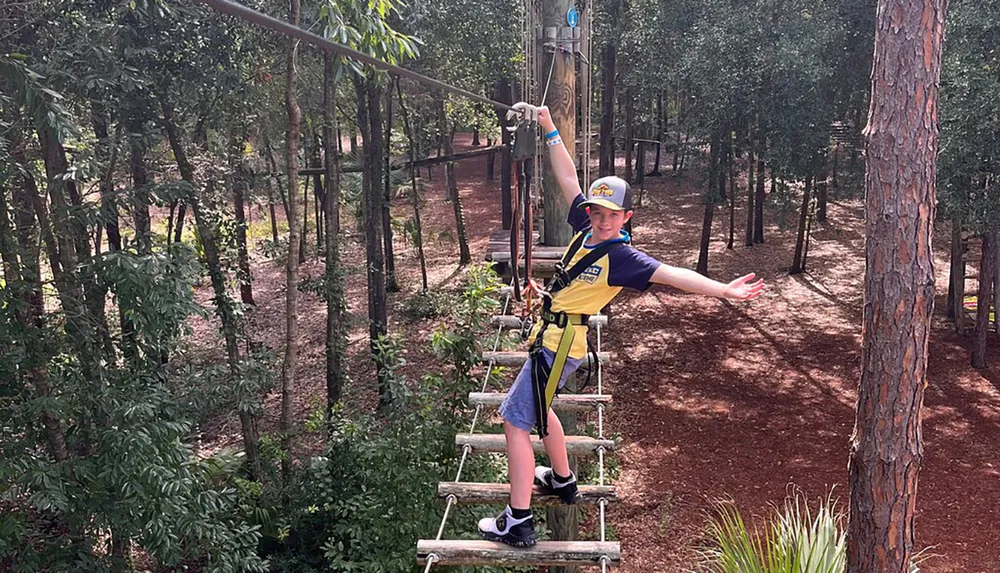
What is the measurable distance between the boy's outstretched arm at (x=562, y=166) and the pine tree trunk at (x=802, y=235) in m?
10.5

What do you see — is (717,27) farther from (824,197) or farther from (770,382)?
(824,197)

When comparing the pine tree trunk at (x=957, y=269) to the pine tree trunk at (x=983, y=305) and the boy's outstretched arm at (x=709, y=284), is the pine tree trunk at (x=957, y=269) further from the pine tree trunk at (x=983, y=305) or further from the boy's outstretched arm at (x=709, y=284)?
the boy's outstretched arm at (x=709, y=284)

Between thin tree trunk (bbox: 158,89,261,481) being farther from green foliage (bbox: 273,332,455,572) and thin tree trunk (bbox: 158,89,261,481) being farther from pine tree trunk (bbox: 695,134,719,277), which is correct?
pine tree trunk (bbox: 695,134,719,277)

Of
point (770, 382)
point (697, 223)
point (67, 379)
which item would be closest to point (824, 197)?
point (697, 223)

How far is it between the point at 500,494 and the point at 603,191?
1.34 meters

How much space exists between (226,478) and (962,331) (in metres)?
10.8

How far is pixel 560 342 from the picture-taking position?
3.03 m

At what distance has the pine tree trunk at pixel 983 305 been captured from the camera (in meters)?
10.1

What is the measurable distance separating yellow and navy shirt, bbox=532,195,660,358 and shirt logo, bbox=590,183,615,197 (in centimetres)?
20

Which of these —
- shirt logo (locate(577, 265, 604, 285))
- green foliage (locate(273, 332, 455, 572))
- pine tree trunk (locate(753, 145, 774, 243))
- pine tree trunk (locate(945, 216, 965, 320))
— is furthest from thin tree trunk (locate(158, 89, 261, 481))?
pine tree trunk (locate(753, 145, 774, 243))

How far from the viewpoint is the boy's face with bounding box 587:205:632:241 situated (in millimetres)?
2930

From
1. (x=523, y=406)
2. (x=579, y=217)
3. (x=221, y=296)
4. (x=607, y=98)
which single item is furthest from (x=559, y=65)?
(x=607, y=98)

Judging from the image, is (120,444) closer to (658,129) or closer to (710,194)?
(710,194)

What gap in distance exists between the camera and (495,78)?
1480cm
